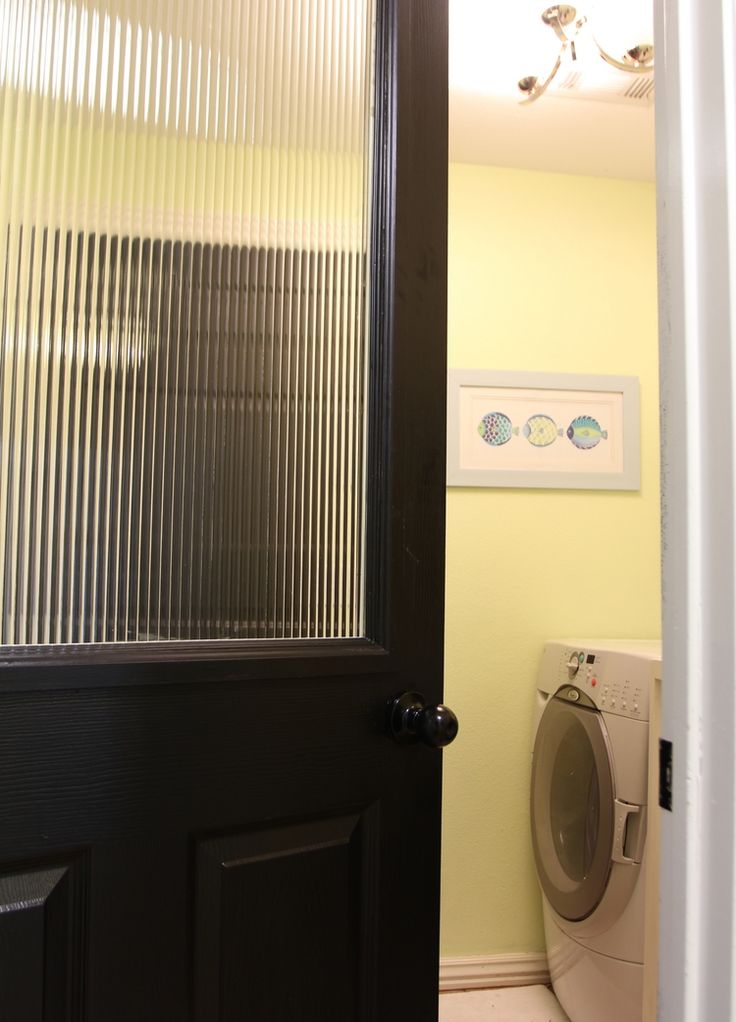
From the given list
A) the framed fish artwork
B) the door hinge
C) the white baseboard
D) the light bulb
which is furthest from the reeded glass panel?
the white baseboard

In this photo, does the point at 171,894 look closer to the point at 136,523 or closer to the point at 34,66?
the point at 136,523

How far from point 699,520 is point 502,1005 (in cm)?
220

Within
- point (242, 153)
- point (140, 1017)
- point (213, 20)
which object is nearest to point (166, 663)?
point (140, 1017)

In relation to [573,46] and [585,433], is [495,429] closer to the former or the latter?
[585,433]

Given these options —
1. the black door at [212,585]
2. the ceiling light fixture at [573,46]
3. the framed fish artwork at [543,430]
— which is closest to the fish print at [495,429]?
the framed fish artwork at [543,430]

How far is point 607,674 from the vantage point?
2.05 m

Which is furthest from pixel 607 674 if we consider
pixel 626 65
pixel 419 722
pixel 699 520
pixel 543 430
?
Result: pixel 699 520

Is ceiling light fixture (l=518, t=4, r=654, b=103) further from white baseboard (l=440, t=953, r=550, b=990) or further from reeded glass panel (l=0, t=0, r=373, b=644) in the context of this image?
white baseboard (l=440, t=953, r=550, b=990)

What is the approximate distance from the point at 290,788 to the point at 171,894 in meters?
0.18

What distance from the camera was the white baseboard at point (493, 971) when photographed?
7.78ft

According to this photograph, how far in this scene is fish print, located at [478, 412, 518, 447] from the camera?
251 centimetres

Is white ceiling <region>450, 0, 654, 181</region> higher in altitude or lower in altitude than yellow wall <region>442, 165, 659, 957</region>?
higher

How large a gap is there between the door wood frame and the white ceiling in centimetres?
145

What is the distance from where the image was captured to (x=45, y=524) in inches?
35.5
